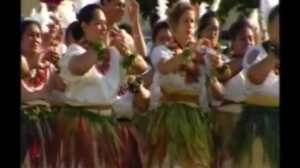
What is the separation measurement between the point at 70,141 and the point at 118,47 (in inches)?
14.9

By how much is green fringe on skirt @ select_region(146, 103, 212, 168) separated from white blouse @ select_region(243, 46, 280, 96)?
21 centimetres

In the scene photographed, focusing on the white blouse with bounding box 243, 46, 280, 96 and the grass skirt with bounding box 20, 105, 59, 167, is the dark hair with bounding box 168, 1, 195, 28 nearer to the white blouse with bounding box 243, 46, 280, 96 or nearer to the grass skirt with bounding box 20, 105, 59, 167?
the white blouse with bounding box 243, 46, 280, 96

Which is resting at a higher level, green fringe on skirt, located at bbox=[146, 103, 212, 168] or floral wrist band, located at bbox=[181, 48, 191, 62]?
floral wrist band, located at bbox=[181, 48, 191, 62]

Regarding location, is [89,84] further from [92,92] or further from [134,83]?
[134,83]

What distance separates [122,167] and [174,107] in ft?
0.94

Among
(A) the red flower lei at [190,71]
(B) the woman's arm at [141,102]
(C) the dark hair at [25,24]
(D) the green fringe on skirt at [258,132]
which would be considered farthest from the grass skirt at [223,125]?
(C) the dark hair at [25,24]

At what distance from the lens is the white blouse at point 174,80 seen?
15555mm

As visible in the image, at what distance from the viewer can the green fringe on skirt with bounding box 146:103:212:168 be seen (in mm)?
15576

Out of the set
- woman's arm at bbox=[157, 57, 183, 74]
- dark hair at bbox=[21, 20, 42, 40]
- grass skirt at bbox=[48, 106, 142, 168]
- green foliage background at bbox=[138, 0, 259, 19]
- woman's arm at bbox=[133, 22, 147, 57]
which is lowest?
grass skirt at bbox=[48, 106, 142, 168]

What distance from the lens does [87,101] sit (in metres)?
15.6

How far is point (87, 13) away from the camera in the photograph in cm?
1556

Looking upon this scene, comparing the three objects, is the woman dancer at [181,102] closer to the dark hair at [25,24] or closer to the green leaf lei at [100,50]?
the green leaf lei at [100,50]

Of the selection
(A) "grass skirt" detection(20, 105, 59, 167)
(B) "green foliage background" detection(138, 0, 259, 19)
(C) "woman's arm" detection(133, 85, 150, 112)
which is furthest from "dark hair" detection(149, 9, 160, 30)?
(A) "grass skirt" detection(20, 105, 59, 167)
